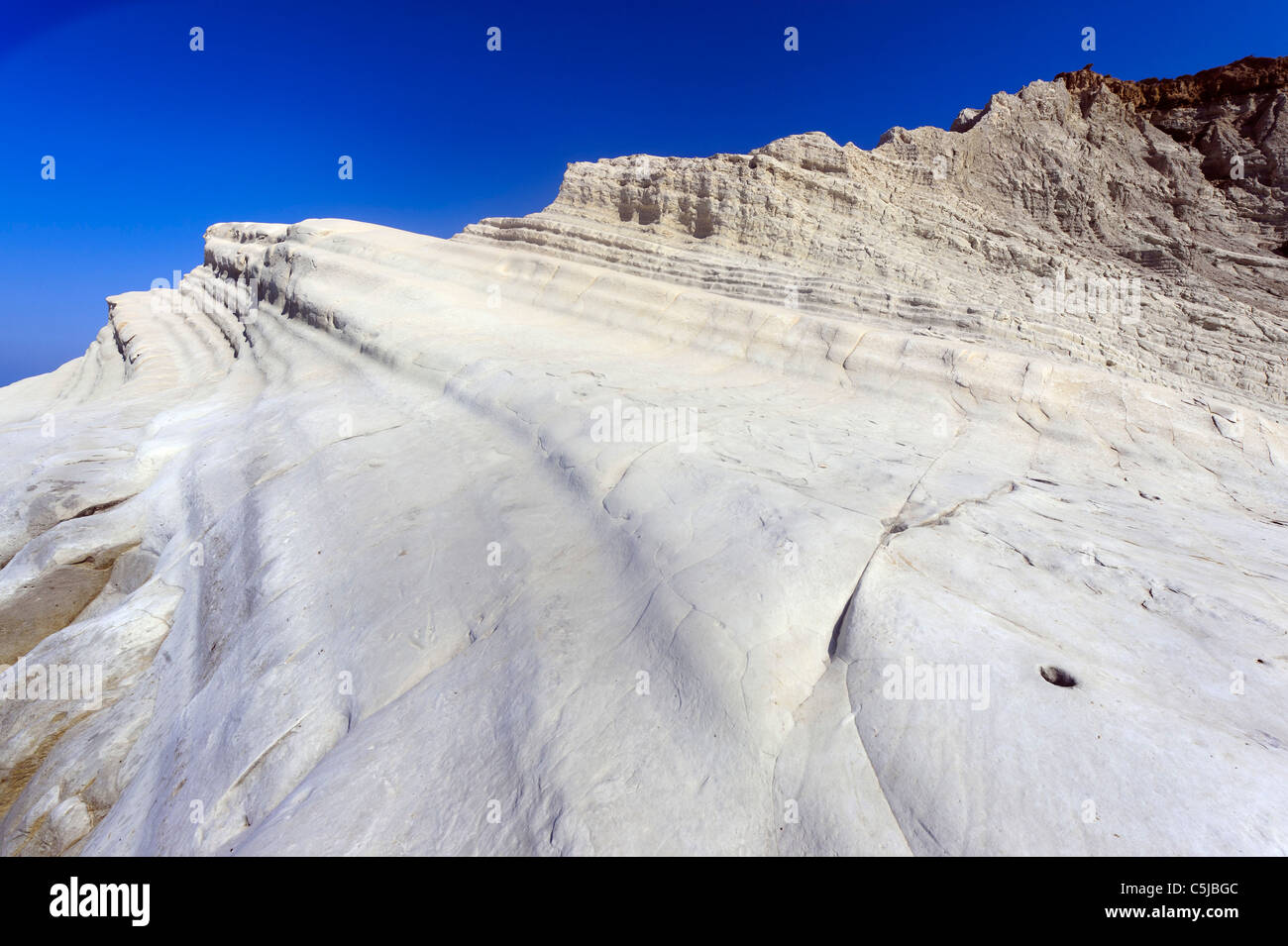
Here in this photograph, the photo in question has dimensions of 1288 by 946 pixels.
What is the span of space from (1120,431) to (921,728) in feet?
14.8

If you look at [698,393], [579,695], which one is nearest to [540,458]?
[698,393]

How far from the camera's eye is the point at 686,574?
2799 mm

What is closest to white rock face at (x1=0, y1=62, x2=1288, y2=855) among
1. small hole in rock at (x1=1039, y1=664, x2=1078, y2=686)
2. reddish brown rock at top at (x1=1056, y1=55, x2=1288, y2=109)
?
small hole in rock at (x1=1039, y1=664, x2=1078, y2=686)

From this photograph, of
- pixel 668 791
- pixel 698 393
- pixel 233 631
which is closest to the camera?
pixel 668 791

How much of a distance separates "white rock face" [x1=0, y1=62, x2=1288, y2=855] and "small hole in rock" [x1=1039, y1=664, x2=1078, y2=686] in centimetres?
1

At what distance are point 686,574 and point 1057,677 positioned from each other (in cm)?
153

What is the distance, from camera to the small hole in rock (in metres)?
2.12

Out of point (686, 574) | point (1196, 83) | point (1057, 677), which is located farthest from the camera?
point (1196, 83)

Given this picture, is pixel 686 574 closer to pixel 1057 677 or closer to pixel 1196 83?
pixel 1057 677

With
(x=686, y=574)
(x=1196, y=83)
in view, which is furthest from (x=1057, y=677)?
(x=1196, y=83)

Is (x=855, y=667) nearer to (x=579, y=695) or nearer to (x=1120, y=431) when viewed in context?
(x=579, y=695)

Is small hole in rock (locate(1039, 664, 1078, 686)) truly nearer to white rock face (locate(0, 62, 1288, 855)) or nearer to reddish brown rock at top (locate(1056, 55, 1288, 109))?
white rock face (locate(0, 62, 1288, 855))

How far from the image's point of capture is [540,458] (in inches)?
170

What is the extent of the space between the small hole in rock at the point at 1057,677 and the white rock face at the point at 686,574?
0.04ft
